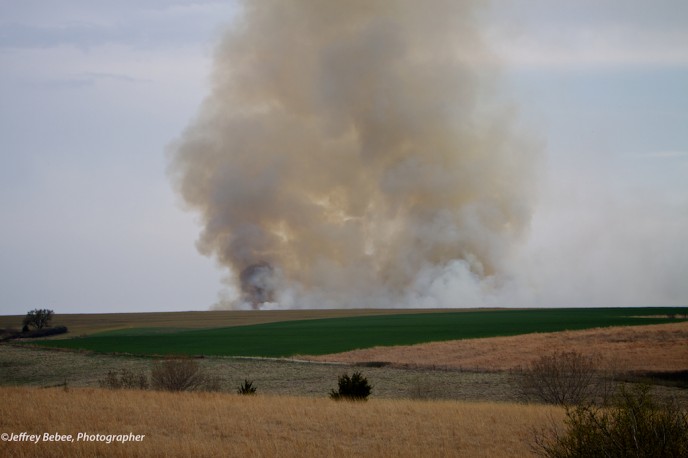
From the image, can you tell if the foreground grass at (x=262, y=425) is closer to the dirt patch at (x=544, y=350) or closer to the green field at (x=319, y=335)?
the dirt patch at (x=544, y=350)

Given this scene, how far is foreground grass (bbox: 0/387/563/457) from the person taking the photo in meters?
13.3

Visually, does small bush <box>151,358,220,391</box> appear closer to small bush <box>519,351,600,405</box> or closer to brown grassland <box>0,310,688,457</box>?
brown grassland <box>0,310,688,457</box>

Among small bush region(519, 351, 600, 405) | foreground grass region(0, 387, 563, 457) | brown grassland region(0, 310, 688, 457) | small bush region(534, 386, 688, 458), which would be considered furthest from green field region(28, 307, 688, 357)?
small bush region(534, 386, 688, 458)

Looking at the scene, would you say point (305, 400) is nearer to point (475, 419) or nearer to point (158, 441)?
point (475, 419)

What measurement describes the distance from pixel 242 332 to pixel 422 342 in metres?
22.1

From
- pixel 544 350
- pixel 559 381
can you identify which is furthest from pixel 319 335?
pixel 559 381

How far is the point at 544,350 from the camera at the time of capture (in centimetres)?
4325

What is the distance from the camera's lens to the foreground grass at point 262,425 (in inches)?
525

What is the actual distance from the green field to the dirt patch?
171 inches

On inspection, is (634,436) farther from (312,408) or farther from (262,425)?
(312,408)

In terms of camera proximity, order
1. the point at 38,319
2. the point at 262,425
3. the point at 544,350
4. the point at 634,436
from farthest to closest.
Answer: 1. the point at 38,319
2. the point at 544,350
3. the point at 262,425
4. the point at 634,436

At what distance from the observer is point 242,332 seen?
2675 inches

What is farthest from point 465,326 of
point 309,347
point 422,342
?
point 309,347

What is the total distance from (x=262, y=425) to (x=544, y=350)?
96.8 feet
